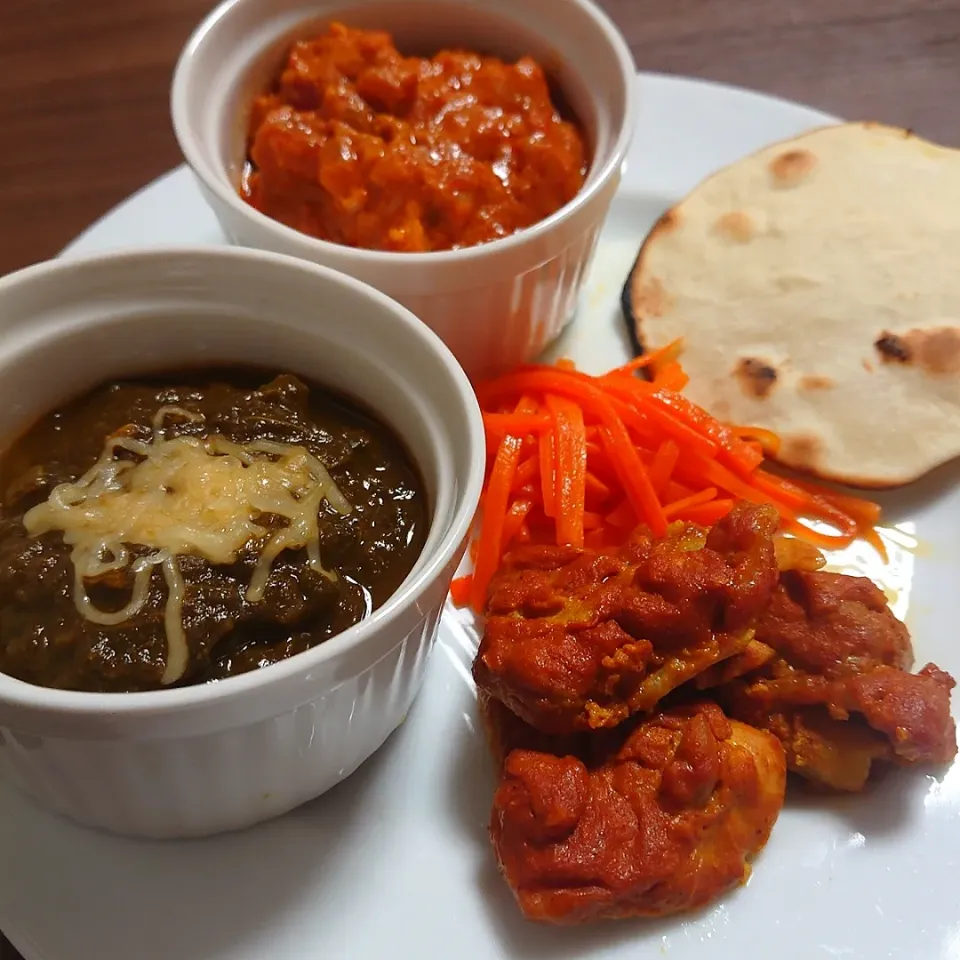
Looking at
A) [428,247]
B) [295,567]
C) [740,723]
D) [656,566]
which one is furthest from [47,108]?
[740,723]

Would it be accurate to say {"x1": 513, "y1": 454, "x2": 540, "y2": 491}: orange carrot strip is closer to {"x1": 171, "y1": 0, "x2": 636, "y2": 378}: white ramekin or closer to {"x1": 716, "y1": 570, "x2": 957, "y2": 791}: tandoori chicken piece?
{"x1": 171, "y1": 0, "x2": 636, "y2": 378}: white ramekin

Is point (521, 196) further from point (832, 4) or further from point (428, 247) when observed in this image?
Result: point (832, 4)

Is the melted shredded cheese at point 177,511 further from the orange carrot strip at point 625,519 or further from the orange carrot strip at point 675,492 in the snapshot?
the orange carrot strip at point 675,492

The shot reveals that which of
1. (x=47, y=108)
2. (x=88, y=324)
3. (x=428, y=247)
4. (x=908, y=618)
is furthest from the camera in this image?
(x=47, y=108)

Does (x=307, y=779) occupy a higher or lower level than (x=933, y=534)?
higher

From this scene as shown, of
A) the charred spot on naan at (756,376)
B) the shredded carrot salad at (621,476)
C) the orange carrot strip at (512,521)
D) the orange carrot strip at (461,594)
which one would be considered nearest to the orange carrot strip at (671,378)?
the shredded carrot salad at (621,476)

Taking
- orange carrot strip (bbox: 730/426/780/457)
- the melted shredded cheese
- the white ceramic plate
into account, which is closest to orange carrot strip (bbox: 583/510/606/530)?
orange carrot strip (bbox: 730/426/780/457)
